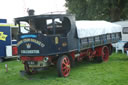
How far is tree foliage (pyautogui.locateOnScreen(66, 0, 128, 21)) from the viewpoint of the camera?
1923 centimetres

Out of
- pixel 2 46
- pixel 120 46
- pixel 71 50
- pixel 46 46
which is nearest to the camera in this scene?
pixel 46 46

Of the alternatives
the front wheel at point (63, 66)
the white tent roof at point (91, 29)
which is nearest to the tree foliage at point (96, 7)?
the white tent roof at point (91, 29)

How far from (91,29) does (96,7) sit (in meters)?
10.0

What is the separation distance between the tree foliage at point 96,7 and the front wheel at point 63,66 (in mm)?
11577

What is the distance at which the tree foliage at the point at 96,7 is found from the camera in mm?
19234

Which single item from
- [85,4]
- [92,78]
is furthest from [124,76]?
[85,4]

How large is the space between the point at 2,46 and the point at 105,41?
746 centimetres

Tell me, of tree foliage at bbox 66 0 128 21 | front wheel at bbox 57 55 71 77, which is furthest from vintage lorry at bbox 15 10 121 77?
tree foliage at bbox 66 0 128 21

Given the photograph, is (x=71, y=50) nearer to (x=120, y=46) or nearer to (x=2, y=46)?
(x=2, y=46)

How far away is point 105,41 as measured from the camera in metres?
11.5

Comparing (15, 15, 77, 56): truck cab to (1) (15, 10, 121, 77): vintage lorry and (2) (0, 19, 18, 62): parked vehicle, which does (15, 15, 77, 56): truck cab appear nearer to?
(1) (15, 10, 121, 77): vintage lorry

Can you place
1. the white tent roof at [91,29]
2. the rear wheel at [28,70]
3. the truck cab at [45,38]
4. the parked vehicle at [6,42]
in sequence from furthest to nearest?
the parked vehicle at [6,42] → the white tent roof at [91,29] → the rear wheel at [28,70] → the truck cab at [45,38]

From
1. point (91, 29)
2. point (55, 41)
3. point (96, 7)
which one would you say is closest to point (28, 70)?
point (55, 41)

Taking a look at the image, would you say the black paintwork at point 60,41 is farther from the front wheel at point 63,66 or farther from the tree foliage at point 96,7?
the tree foliage at point 96,7
